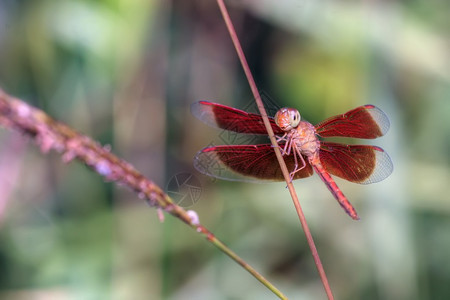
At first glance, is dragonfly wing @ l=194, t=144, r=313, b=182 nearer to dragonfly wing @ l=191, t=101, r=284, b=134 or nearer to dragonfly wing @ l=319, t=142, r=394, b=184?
dragonfly wing @ l=191, t=101, r=284, b=134

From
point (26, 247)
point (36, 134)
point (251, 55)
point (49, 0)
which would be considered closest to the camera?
point (36, 134)

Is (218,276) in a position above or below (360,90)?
below

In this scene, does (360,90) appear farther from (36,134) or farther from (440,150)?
(36,134)

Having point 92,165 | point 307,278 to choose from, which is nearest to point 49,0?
point 307,278

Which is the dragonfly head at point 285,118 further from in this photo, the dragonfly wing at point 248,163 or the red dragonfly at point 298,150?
the dragonfly wing at point 248,163

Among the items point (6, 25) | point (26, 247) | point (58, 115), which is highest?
point (6, 25)

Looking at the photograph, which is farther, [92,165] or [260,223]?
[260,223]

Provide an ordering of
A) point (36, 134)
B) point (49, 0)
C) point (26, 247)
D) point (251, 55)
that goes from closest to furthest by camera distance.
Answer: point (36, 134) < point (26, 247) < point (49, 0) < point (251, 55)

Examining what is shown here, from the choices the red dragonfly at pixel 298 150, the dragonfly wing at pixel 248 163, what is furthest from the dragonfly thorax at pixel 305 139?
the dragonfly wing at pixel 248 163

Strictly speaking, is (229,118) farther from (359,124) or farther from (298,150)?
(359,124)
